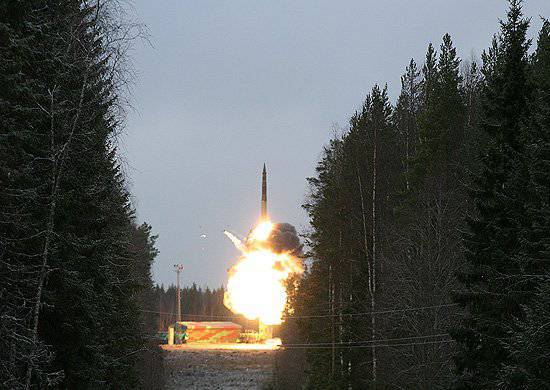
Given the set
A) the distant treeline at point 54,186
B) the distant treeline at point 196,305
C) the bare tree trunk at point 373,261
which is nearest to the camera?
the distant treeline at point 54,186

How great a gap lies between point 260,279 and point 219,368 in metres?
20.7

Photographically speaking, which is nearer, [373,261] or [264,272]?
[373,261]

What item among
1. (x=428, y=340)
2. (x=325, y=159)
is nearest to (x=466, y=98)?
(x=325, y=159)

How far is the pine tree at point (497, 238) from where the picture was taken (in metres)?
19.6

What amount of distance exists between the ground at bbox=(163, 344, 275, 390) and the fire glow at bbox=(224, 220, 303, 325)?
46.1ft

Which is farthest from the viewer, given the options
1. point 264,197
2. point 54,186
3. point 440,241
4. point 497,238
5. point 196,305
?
point 196,305

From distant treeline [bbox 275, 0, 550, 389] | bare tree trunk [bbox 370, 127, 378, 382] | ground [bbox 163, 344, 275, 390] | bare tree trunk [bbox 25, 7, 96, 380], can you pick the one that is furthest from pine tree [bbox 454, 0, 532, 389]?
ground [bbox 163, 344, 275, 390]

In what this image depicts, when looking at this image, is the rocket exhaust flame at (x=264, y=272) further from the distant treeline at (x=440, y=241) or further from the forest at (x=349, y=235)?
the forest at (x=349, y=235)

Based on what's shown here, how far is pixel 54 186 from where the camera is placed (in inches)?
617

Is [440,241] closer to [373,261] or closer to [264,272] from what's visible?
[373,261]

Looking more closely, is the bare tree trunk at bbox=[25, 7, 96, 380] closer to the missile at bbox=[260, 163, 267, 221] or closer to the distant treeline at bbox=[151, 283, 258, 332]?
the missile at bbox=[260, 163, 267, 221]

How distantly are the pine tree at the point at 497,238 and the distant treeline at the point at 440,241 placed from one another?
0.13 ft

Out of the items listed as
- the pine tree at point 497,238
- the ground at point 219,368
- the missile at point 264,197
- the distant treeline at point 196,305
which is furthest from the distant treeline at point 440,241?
the distant treeline at point 196,305

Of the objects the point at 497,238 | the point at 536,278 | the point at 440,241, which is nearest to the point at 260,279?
the point at 440,241
